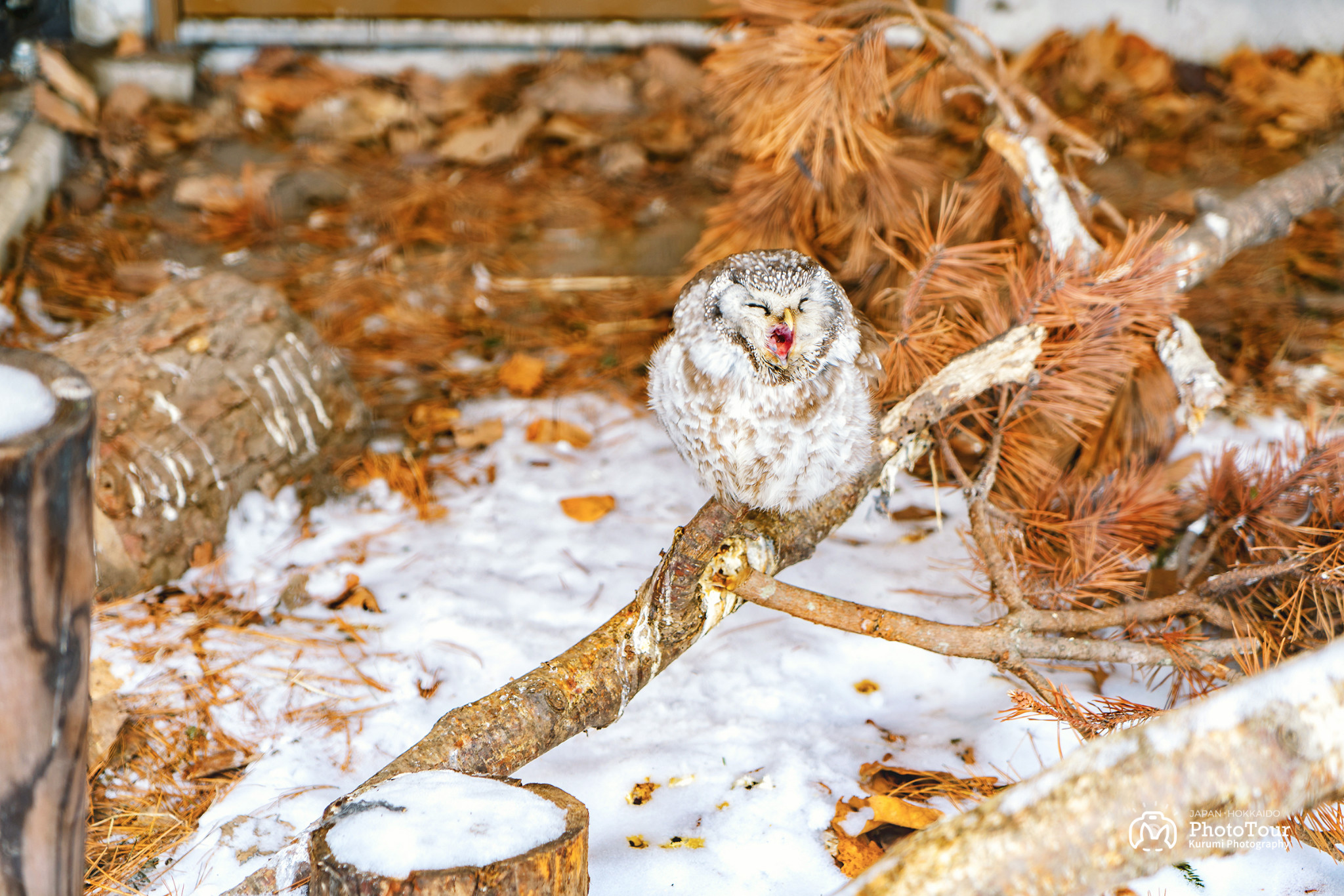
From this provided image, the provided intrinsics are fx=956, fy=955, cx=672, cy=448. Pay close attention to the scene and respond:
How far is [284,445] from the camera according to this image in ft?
8.03

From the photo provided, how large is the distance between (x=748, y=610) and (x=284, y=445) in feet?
4.11

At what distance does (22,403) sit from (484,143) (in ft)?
10.2

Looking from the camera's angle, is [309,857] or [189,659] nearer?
[309,857]

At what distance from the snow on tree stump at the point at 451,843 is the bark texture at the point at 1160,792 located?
408mm

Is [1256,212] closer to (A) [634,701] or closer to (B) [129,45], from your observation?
(A) [634,701]

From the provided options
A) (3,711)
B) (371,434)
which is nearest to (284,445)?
(371,434)

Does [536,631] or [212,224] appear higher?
[212,224]

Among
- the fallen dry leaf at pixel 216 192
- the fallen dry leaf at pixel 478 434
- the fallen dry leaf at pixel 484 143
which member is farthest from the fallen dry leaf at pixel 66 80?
the fallen dry leaf at pixel 478 434

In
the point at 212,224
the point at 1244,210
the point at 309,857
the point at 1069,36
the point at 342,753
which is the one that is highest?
the point at 1069,36

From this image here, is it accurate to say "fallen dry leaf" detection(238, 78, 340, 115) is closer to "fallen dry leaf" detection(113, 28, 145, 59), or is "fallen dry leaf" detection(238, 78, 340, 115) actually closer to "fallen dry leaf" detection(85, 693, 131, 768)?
"fallen dry leaf" detection(113, 28, 145, 59)

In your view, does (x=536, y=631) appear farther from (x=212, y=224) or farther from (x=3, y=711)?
(x=212, y=224)

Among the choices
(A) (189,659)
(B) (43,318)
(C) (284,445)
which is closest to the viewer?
(A) (189,659)

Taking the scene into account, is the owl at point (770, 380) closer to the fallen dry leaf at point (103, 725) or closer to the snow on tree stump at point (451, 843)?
the snow on tree stump at point (451, 843)

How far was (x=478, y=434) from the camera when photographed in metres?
2.77
